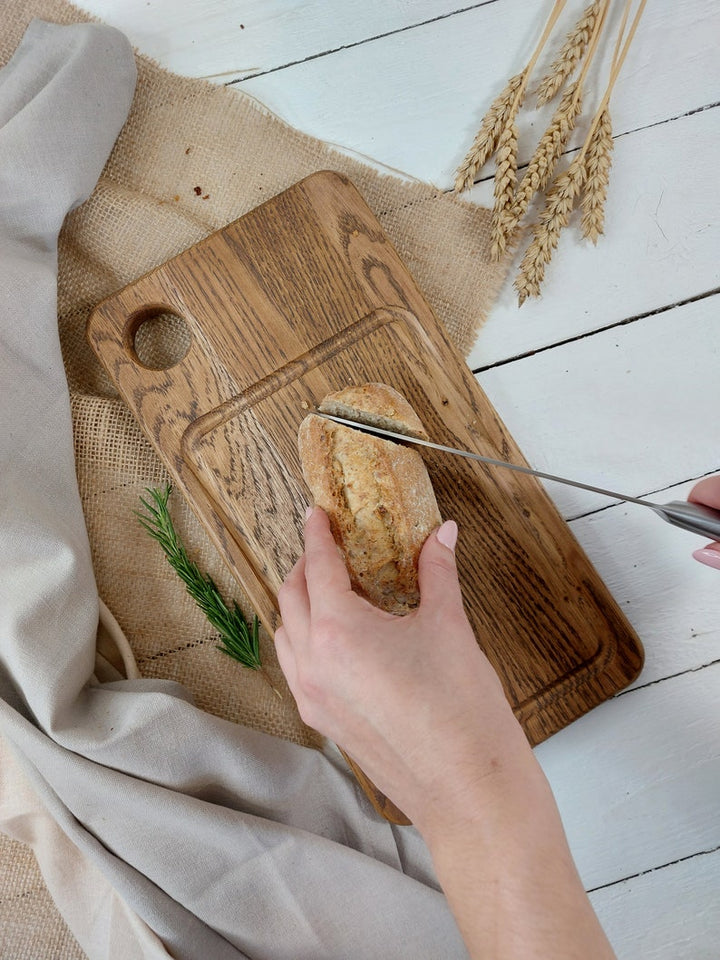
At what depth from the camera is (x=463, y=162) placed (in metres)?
1.69

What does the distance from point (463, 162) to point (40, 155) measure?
0.91 m

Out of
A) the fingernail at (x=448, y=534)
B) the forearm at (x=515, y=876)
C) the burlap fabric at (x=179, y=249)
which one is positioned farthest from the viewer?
the burlap fabric at (x=179, y=249)

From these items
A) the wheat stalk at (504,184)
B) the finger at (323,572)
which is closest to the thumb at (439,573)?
the finger at (323,572)

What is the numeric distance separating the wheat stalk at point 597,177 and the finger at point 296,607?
1003 millimetres

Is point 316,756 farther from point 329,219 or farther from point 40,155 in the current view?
point 40,155

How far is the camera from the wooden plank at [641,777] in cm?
176

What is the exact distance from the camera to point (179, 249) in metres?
1.70

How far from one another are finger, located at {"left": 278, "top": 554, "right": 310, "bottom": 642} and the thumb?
0.61 feet

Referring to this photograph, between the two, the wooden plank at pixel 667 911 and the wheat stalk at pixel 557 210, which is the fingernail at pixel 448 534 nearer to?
the wheat stalk at pixel 557 210

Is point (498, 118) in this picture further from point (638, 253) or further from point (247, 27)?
point (247, 27)

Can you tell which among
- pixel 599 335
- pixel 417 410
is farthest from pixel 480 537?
pixel 599 335

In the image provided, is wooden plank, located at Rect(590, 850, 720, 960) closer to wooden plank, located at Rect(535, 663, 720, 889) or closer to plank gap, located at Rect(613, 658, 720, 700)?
wooden plank, located at Rect(535, 663, 720, 889)

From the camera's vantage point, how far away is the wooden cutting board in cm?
160

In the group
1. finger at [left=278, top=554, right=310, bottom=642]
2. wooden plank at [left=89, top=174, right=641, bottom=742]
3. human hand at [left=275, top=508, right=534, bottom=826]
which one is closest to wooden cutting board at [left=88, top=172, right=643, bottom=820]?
wooden plank at [left=89, top=174, right=641, bottom=742]
